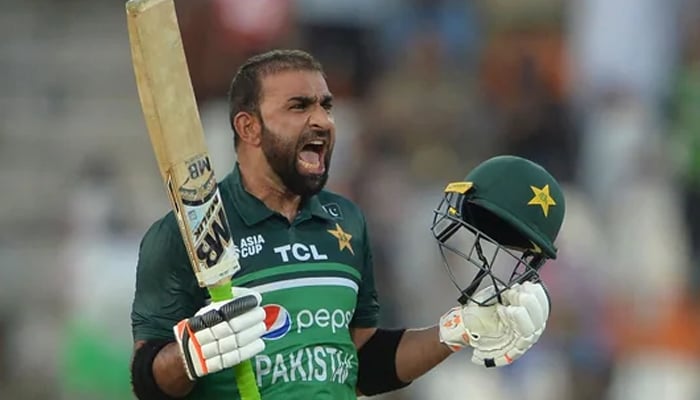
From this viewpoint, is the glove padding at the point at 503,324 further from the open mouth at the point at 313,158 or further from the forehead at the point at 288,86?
the forehead at the point at 288,86

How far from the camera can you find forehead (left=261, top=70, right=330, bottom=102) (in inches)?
194

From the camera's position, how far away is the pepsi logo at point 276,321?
482cm

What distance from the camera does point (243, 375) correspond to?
4703 mm

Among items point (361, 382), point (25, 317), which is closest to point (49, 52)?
point (25, 317)

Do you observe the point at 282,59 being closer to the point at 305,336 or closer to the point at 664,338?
the point at 305,336

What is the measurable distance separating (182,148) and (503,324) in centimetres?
102

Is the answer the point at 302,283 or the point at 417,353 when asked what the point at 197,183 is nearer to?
the point at 302,283

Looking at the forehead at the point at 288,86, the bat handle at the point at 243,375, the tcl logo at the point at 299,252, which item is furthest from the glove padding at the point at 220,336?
the forehead at the point at 288,86

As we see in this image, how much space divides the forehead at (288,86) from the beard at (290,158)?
0.09 metres

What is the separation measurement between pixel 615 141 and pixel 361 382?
225 inches

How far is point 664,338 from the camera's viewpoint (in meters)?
10.2

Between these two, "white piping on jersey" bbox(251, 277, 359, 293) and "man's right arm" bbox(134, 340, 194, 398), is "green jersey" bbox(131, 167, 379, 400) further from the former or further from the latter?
"man's right arm" bbox(134, 340, 194, 398)

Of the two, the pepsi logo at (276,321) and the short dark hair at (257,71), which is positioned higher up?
the short dark hair at (257,71)

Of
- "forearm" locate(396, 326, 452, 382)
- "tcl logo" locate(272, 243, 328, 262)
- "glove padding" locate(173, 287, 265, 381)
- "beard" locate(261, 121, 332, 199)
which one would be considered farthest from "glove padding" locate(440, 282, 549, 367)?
"glove padding" locate(173, 287, 265, 381)
